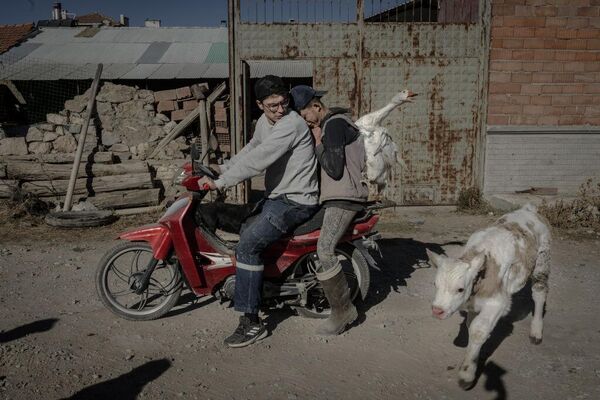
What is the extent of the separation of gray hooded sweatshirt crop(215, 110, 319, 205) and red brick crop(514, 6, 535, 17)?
632cm

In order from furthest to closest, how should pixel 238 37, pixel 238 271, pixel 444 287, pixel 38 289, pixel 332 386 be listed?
pixel 238 37
pixel 38 289
pixel 238 271
pixel 332 386
pixel 444 287

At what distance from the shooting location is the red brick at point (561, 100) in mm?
8648

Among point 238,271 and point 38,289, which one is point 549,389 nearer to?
point 238,271

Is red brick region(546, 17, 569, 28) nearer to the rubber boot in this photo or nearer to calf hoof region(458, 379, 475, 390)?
the rubber boot

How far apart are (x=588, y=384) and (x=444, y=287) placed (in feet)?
4.18

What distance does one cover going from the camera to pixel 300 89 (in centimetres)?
410

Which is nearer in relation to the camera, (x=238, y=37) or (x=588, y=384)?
(x=588, y=384)

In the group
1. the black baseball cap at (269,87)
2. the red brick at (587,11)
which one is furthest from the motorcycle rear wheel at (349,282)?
the red brick at (587,11)

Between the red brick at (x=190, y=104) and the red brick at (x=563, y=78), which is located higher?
the red brick at (x=563, y=78)

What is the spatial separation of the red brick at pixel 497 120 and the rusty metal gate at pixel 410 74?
15 cm

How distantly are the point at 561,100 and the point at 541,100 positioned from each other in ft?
1.20

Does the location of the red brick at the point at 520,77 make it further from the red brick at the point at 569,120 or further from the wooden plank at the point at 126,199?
the wooden plank at the point at 126,199

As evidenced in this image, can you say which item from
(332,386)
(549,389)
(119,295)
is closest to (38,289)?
(119,295)

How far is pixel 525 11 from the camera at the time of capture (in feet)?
27.6
